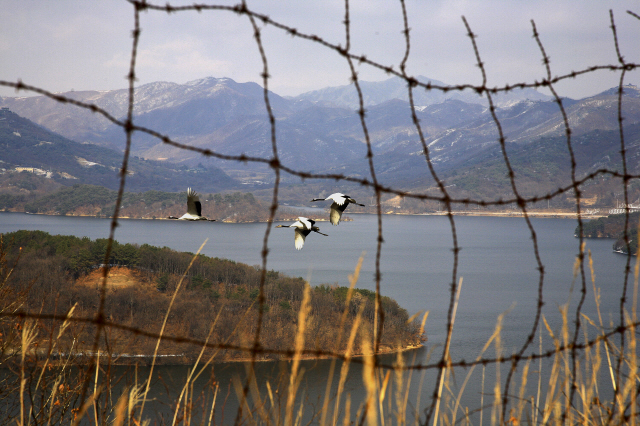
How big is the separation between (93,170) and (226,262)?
389ft

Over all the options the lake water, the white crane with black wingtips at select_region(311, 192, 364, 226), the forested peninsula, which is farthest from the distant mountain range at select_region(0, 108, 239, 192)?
the white crane with black wingtips at select_region(311, 192, 364, 226)

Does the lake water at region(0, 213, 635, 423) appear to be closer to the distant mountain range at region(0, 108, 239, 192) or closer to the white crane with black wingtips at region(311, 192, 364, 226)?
the white crane with black wingtips at region(311, 192, 364, 226)

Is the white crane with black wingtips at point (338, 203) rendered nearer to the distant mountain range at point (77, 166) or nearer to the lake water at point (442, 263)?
the lake water at point (442, 263)

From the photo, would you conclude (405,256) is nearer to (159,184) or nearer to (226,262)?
(226,262)

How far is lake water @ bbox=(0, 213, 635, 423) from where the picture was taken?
38156mm

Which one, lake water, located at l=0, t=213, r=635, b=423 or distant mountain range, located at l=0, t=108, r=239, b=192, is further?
distant mountain range, located at l=0, t=108, r=239, b=192

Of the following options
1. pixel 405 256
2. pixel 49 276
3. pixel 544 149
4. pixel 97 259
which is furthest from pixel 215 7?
pixel 544 149

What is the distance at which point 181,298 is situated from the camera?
48.0m

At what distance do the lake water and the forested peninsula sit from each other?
11.0 ft

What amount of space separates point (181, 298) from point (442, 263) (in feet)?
109

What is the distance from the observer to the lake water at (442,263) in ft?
125

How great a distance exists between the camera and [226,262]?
177ft

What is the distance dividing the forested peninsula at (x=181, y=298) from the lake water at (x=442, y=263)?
3.36 m

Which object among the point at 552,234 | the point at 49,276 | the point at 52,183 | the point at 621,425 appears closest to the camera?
the point at 621,425
